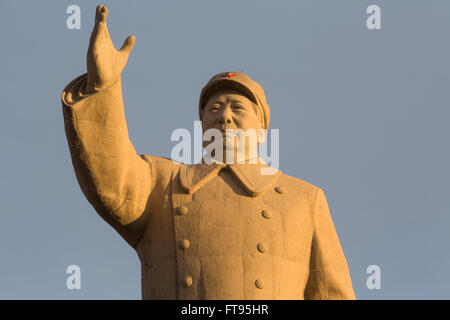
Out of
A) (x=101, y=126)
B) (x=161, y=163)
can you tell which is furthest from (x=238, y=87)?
(x=101, y=126)

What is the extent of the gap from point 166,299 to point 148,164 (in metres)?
1.90

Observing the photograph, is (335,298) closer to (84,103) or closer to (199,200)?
(199,200)

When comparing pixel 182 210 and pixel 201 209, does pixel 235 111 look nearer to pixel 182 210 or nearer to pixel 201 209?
pixel 201 209

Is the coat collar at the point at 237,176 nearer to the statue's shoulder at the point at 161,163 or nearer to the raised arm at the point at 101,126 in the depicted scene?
the statue's shoulder at the point at 161,163

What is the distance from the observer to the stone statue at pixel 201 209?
44.2 feet

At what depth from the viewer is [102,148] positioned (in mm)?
13547

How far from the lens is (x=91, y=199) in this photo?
13.8 metres

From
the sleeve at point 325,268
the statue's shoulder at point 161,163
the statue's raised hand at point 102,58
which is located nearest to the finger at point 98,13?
the statue's raised hand at point 102,58

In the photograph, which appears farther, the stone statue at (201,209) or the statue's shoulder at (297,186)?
the statue's shoulder at (297,186)

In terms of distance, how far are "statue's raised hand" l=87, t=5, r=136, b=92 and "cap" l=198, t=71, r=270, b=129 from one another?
A: 210 cm

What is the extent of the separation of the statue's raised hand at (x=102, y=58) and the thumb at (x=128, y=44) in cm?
11

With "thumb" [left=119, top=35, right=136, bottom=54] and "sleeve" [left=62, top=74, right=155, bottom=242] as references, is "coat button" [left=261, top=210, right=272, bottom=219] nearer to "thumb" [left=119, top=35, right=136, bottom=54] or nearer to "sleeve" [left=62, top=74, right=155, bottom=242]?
"sleeve" [left=62, top=74, right=155, bottom=242]

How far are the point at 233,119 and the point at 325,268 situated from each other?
2374 millimetres
